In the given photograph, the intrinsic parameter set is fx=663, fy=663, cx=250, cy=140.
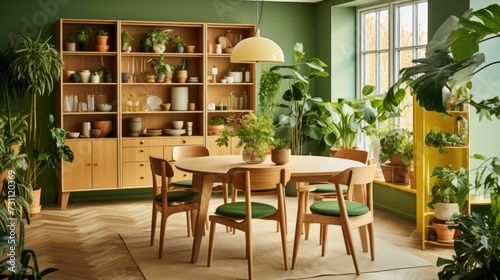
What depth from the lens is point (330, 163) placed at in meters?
6.04

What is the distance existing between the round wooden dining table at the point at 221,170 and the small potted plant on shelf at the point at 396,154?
4.67ft

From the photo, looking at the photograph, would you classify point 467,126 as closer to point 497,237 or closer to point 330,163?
point 330,163

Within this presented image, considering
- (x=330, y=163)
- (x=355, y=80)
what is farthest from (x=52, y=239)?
(x=355, y=80)

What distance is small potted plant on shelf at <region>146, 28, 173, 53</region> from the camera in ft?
28.0

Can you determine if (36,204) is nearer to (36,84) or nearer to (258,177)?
(36,84)

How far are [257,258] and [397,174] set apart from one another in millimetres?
2605

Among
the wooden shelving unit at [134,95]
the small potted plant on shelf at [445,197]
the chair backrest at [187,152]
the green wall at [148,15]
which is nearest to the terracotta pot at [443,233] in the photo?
the small potted plant on shelf at [445,197]

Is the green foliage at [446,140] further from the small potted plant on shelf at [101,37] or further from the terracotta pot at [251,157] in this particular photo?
the small potted plant on shelf at [101,37]

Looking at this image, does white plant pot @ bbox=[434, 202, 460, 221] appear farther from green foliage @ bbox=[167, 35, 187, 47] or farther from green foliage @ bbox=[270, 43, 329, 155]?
green foliage @ bbox=[167, 35, 187, 47]

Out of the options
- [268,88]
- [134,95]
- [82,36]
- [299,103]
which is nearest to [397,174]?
[299,103]

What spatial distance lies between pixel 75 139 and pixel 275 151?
331 centimetres

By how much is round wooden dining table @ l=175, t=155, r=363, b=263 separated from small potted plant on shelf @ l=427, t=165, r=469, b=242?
0.78 metres

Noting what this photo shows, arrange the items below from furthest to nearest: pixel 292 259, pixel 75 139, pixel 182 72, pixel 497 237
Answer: pixel 182 72 < pixel 75 139 < pixel 292 259 < pixel 497 237

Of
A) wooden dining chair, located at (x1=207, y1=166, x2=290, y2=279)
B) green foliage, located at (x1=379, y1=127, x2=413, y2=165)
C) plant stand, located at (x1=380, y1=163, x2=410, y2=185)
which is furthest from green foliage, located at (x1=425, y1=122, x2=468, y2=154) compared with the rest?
wooden dining chair, located at (x1=207, y1=166, x2=290, y2=279)
